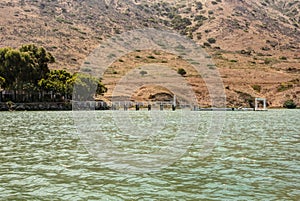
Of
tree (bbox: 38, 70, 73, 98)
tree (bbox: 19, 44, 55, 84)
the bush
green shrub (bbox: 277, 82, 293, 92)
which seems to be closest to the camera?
tree (bbox: 19, 44, 55, 84)

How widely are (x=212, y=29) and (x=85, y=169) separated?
14130cm

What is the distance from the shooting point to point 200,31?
151m

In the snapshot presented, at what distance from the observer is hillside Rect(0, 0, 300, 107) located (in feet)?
330

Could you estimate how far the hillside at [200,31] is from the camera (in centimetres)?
10062

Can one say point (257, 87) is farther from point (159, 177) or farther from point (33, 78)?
point (159, 177)

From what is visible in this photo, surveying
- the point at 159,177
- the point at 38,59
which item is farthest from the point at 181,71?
the point at 159,177

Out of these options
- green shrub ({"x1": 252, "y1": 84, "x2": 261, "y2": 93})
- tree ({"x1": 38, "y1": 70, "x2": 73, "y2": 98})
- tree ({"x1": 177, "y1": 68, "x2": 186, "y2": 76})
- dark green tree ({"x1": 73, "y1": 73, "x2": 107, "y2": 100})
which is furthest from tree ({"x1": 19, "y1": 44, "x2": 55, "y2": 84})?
green shrub ({"x1": 252, "y1": 84, "x2": 261, "y2": 93})

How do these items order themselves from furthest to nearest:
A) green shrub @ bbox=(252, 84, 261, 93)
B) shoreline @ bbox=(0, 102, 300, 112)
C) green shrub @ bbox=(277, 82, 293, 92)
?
green shrub @ bbox=(252, 84, 261, 93), green shrub @ bbox=(277, 82, 293, 92), shoreline @ bbox=(0, 102, 300, 112)

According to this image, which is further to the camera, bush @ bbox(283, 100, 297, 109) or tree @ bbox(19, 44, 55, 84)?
bush @ bbox(283, 100, 297, 109)

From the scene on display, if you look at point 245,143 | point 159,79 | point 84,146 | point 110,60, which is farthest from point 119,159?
point 110,60

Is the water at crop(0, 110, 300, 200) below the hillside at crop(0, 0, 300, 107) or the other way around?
below

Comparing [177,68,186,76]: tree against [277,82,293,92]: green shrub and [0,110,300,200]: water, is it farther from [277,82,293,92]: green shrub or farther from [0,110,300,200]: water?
[0,110,300,200]: water

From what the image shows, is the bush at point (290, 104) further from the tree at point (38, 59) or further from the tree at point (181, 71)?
the tree at point (38, 59)

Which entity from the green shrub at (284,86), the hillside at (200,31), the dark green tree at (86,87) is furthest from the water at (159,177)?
the green shrub at (284,86)
